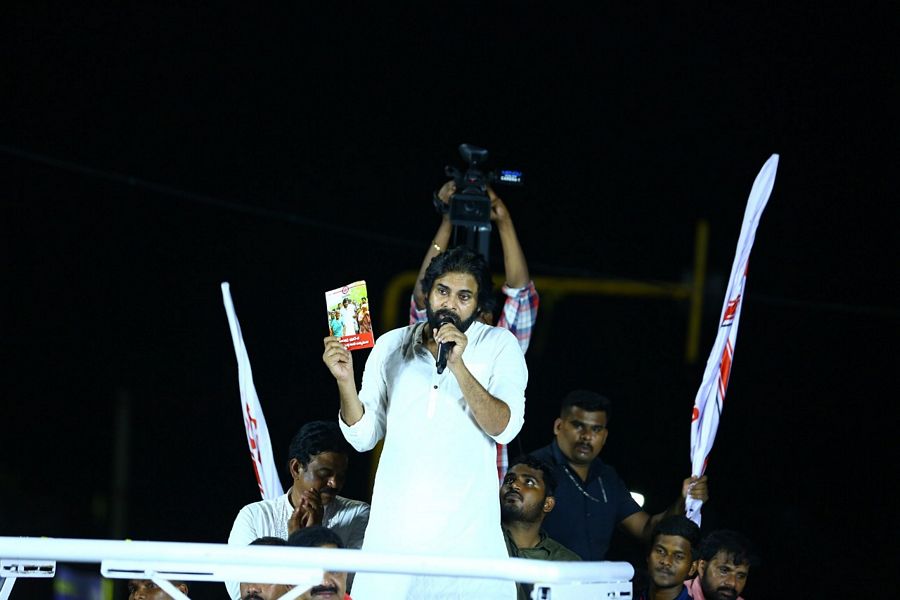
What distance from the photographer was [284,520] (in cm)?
465

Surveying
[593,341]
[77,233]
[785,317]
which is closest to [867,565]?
[785,317]

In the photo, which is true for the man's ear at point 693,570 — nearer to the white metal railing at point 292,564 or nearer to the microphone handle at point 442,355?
the microphone handle at point 442,355

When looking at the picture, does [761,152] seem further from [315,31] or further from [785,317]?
[315,31]

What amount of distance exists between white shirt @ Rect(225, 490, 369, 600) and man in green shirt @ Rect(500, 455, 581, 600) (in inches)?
20.2

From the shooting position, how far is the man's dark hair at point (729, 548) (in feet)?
16.1

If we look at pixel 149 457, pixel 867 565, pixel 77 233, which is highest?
pixel 77 233

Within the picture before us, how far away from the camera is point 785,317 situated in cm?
1054

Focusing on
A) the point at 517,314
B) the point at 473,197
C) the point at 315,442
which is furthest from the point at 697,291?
the point at 315,442

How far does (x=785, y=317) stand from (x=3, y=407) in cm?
644

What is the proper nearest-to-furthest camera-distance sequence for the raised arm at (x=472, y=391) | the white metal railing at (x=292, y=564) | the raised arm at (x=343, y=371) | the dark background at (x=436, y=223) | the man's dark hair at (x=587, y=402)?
the white metal railing at (x=292, y=564) < the raised arm at (x=472, y=391) < the raised arm at (x=343, y=371) < the man's dark hair at (x=587, y=402) < the dark background at (x=436, y=223)

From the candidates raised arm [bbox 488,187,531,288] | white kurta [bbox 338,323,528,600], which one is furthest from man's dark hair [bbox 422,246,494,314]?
raised arm [bbox 488,187,531,288]

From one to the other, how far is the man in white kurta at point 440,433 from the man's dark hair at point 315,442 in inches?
41.0

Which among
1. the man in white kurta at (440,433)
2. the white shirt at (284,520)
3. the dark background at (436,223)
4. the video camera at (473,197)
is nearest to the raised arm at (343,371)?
the man in white kurta at (440,433)

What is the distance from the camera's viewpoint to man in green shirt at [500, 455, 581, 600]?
4.71m
